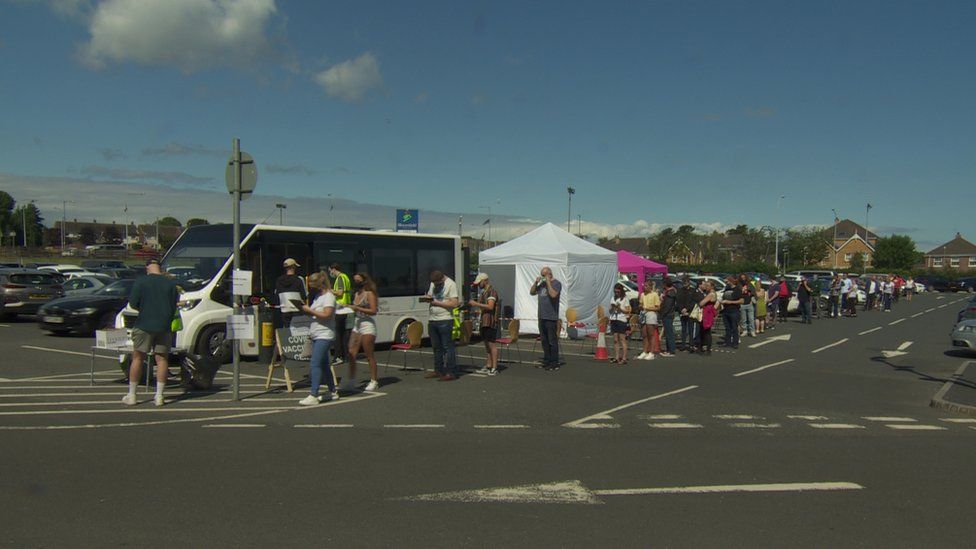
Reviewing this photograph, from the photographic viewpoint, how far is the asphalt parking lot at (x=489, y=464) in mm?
4871

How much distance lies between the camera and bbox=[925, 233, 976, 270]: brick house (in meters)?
131

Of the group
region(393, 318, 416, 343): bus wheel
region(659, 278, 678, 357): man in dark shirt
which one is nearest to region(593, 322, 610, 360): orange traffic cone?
region(659, 278, 678, 357): man in dark shirt

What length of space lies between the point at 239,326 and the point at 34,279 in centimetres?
1767

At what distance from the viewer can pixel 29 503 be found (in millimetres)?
5195

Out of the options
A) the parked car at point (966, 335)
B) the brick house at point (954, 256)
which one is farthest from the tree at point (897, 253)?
the parked car at point (966, 335)

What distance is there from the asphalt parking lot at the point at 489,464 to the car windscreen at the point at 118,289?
25.3 ft

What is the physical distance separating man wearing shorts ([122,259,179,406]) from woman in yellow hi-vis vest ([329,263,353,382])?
2.62 metres

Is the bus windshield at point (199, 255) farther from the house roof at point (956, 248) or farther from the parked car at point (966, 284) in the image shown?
the house roof at point (956, 248)

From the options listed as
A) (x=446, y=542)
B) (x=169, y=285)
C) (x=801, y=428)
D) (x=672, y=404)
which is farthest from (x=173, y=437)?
(x=801, y=428)

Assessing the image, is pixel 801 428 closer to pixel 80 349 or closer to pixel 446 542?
pixel 446 542

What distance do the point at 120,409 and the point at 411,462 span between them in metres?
4.45

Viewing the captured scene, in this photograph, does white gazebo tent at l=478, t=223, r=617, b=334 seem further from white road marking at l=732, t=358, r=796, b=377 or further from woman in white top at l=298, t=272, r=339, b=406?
woman in white top at l=298, t=272, r=339, b=406

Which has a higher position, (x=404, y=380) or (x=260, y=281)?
(x=260, y=281)

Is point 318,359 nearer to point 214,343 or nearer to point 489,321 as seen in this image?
point 489,321
